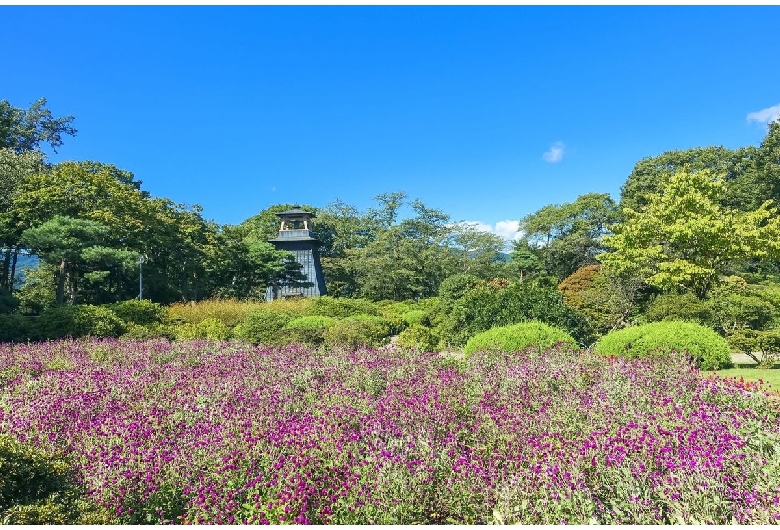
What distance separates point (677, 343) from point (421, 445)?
572cm

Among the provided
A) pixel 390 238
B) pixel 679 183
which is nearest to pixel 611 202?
pixel 390 238

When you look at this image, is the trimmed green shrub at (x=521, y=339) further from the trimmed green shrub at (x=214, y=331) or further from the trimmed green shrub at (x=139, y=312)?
the trimmed green shrub at (x=139, y=312)

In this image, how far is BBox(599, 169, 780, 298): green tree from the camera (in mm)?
12895

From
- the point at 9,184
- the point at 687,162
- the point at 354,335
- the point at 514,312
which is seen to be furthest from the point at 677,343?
the point at 687,162

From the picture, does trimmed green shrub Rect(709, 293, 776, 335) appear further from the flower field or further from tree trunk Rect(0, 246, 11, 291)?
tree trunk Rect(0, 246, 11, 291)

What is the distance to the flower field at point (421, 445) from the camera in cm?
255

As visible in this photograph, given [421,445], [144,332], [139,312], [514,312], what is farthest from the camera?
[139,312]

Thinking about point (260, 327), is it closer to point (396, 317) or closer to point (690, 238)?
point (396, 317)

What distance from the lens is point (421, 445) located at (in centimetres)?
304

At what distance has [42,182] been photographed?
722 inches

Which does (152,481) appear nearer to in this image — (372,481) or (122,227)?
(372,481)

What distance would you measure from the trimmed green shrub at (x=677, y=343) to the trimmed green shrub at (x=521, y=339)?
82 centimetres

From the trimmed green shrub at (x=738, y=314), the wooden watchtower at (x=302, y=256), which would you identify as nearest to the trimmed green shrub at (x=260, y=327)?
the trimmed green shrub at (x=738, y=314)

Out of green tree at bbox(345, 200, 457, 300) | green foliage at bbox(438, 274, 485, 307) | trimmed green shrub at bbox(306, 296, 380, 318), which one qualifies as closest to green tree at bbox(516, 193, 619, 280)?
green tree at bbox(345, 200, 457, 300)
